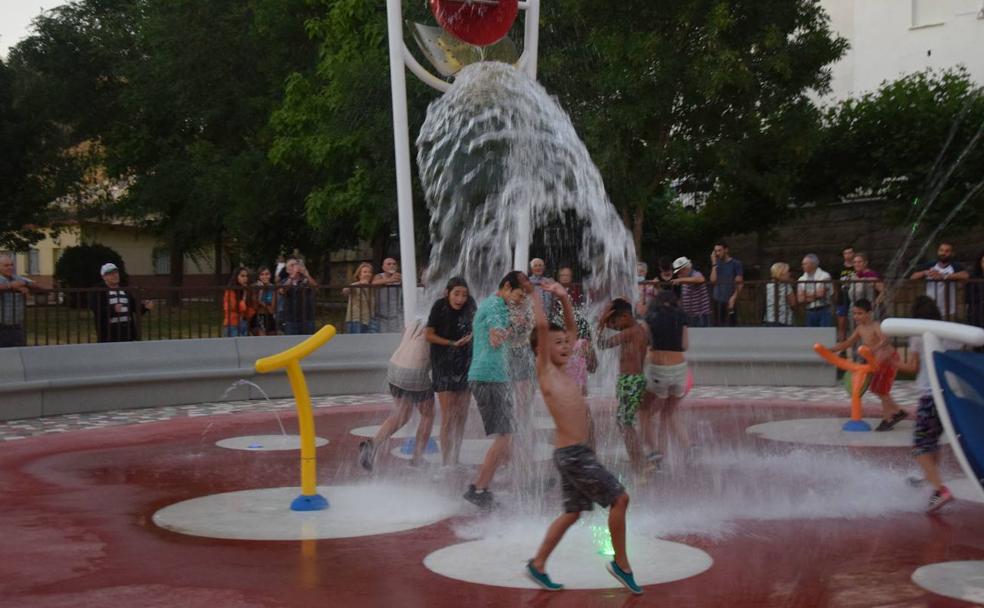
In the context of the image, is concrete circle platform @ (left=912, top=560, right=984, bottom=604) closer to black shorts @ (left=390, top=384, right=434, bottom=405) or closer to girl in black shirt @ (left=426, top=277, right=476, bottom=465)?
girl in black shirt @ (left=426, top=277, right=476, bottom=465)

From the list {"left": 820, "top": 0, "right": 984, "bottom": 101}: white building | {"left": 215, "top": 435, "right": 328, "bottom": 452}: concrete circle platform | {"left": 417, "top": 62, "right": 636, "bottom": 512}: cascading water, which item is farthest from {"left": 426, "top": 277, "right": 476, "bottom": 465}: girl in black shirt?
{"left": 820, "top": 0, "right": 984, "bottom": 101}: white building

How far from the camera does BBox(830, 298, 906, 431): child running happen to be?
1192cm

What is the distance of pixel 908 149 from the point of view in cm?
3344

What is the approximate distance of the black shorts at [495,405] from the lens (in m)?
8.62

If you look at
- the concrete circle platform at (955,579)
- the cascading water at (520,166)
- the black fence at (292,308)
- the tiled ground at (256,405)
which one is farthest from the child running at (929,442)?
the tiled ground at (256,405)

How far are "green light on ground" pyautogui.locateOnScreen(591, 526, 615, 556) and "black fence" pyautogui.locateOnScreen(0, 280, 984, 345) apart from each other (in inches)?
284

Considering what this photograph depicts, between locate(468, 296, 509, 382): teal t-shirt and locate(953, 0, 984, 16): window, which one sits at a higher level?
locate(953, 0, 984, 16): window

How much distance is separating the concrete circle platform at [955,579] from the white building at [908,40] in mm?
31704

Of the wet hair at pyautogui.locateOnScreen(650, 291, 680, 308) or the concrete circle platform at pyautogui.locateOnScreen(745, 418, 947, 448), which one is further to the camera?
the concrete circle platform at pyautogui.locateOnScreen(745, 418, 947, 448)

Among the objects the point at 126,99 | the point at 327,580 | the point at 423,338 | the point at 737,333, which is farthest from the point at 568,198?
the point at 126,99

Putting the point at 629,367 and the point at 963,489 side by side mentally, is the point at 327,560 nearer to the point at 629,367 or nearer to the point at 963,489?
the point at 629,367

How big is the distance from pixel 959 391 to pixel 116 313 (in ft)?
38.7

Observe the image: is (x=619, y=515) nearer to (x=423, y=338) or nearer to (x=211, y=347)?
(x=423, y=338)

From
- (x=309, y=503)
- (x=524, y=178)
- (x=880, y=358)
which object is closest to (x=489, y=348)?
(x=309, y=503)
